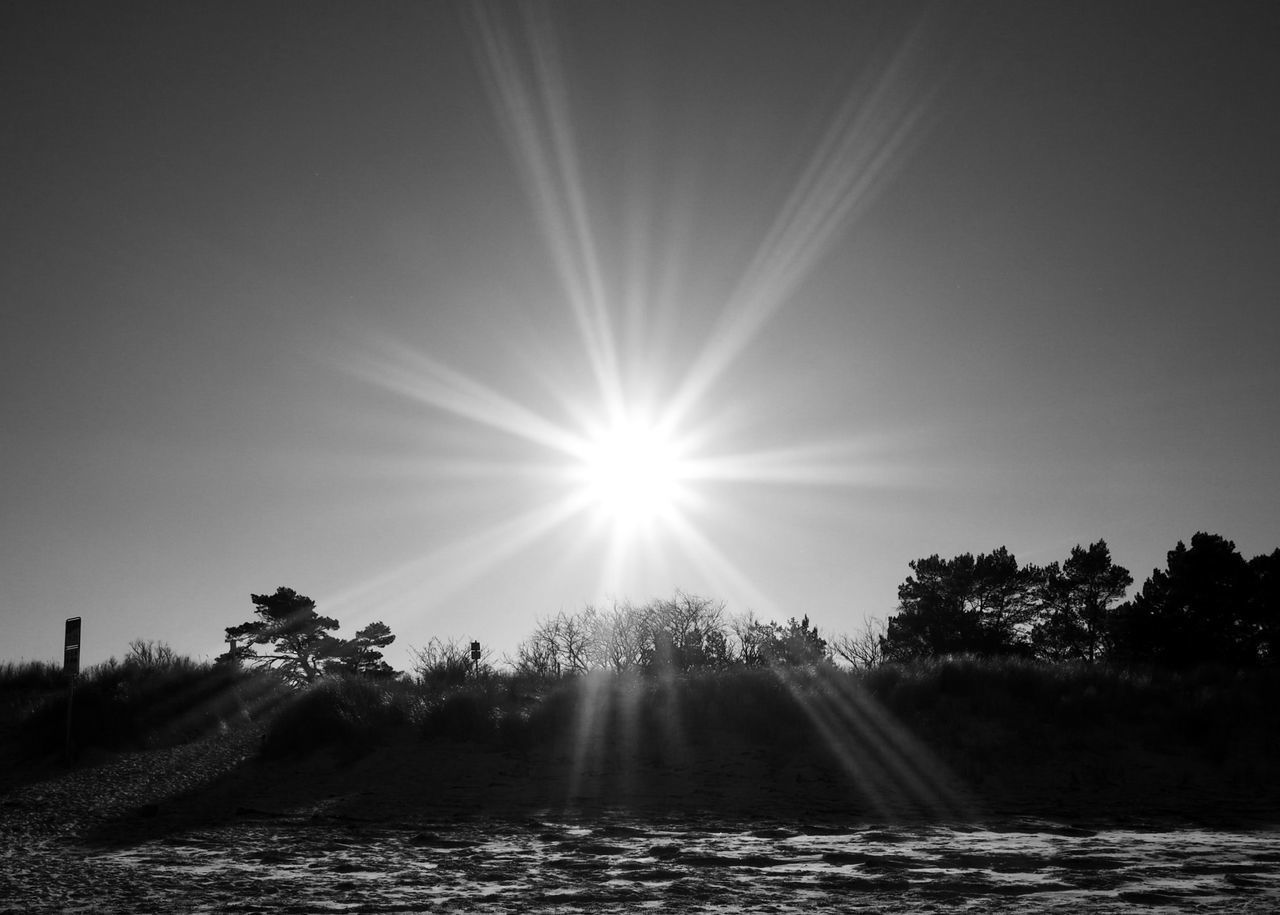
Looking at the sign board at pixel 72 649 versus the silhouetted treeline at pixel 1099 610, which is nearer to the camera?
the sign board at pixel 72 649

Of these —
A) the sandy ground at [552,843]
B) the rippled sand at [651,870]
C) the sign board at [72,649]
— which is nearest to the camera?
the rippled sand at [651,870]

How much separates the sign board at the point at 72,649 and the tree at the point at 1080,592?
136 ft

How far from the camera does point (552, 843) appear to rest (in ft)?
29.8

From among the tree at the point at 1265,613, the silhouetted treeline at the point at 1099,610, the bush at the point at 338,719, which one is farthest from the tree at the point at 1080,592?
the bush at the point at 338,719

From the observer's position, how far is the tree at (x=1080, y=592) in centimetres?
4453

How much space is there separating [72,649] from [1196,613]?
37436 mm

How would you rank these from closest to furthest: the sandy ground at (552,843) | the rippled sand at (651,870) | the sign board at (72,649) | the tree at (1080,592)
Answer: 1. the rippled sand at (651,870)
2. the sandy ground at (552,843)
3. the sign board at (72,649)
4. the tree at (1080,592)

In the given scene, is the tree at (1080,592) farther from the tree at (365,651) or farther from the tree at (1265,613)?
the tree at (365,651)

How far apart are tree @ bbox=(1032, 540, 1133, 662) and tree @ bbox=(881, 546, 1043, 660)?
2.44 feet

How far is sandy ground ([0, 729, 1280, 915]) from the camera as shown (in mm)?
6363

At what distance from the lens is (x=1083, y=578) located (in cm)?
4566

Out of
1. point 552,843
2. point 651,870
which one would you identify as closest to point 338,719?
point 552,843

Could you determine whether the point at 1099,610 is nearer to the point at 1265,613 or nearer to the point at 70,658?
the point at 1265,613

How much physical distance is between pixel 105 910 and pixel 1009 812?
9826mm
